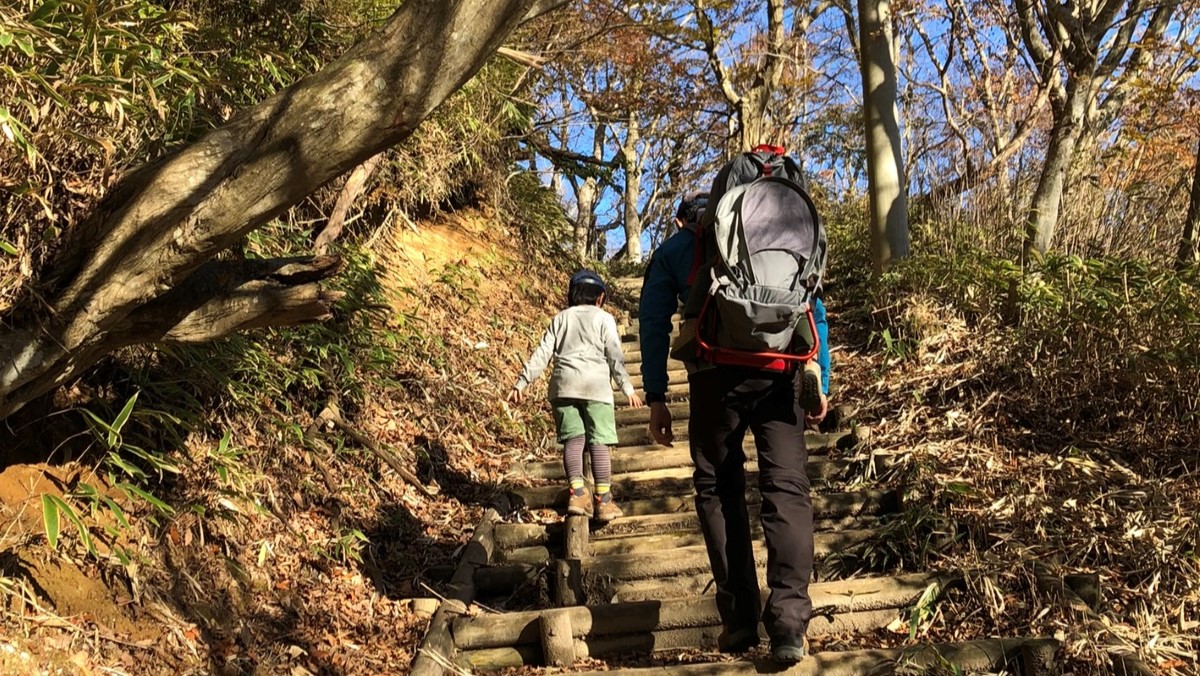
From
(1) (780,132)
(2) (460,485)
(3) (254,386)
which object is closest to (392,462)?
(2) (460,485)

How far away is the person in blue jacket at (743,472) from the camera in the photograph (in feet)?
9.09

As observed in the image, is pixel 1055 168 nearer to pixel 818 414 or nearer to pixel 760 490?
pixel 818 414

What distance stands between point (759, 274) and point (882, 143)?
5726 millimetres

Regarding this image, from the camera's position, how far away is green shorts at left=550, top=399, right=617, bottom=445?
17.0 feet

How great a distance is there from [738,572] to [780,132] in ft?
55.0

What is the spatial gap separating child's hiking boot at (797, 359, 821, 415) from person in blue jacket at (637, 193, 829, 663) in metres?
0.02

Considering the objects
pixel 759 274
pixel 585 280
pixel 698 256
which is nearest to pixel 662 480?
pixel 585 280

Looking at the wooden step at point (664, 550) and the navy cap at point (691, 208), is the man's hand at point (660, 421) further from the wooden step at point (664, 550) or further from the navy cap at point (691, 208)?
the wooden step at point (664, 550)

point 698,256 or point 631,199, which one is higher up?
point 631,199

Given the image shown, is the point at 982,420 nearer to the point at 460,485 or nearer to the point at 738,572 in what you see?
the point at 738,572

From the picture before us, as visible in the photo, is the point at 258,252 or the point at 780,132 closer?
the point at 258,252

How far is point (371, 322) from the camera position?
603 centimetres

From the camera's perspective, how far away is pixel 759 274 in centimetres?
279

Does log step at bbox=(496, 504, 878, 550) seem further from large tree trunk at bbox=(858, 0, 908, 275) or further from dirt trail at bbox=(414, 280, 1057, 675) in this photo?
large tree trunk at bbox=(858, 0, 908, 275)
